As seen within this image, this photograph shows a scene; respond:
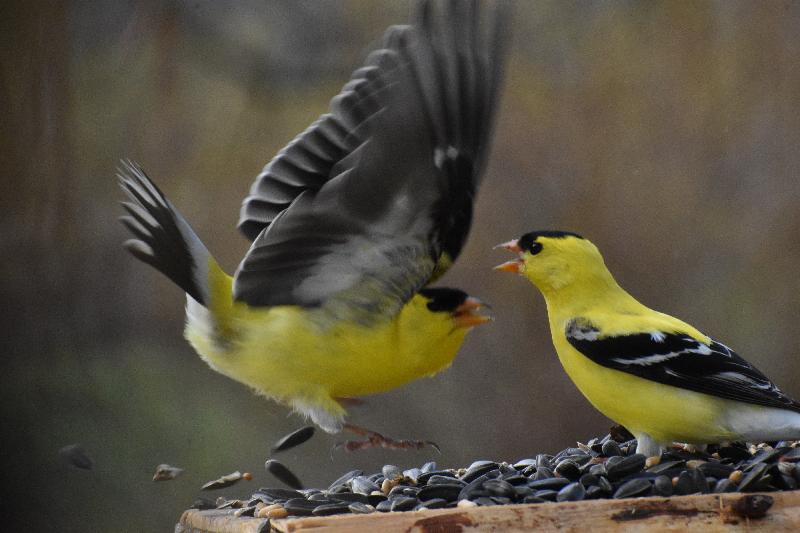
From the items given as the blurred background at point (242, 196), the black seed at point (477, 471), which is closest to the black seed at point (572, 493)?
the black seed at point (477, 471)

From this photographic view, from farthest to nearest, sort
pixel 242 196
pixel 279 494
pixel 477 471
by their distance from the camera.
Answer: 1. pixel 242 196
2. pixel 477 471
3. pixel 279 494

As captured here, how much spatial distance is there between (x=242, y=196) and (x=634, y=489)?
2.10 metres

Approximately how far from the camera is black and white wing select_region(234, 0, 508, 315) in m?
1.60

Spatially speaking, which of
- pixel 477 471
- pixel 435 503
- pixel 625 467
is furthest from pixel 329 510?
pixel 625 467

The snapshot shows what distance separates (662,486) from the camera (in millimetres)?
1597

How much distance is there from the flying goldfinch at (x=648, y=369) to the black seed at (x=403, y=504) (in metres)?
0.44

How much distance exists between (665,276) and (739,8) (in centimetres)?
112

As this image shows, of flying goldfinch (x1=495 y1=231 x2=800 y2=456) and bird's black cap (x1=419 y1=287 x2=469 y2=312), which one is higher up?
bird's black cap (x1=419 y1=287 x2=469 y2=312)

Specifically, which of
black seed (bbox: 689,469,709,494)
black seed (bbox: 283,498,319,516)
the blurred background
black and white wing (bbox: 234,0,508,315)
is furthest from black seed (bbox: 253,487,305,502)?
the blurred background

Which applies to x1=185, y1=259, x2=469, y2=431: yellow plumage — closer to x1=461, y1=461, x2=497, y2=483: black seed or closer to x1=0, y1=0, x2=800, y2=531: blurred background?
x1=461, y1=461, x2=497, y2=483: black seed

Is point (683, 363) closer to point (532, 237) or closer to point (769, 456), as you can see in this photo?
point (769, 456)

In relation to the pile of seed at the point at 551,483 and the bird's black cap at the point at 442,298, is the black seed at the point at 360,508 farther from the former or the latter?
the bird's black cap at the point at 442,298

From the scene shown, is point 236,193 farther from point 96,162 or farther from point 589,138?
point 589,138

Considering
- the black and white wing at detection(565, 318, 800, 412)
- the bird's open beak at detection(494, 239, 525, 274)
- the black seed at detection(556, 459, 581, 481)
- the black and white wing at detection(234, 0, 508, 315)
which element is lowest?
the black seed at detection(556, 459, 581, 481)
